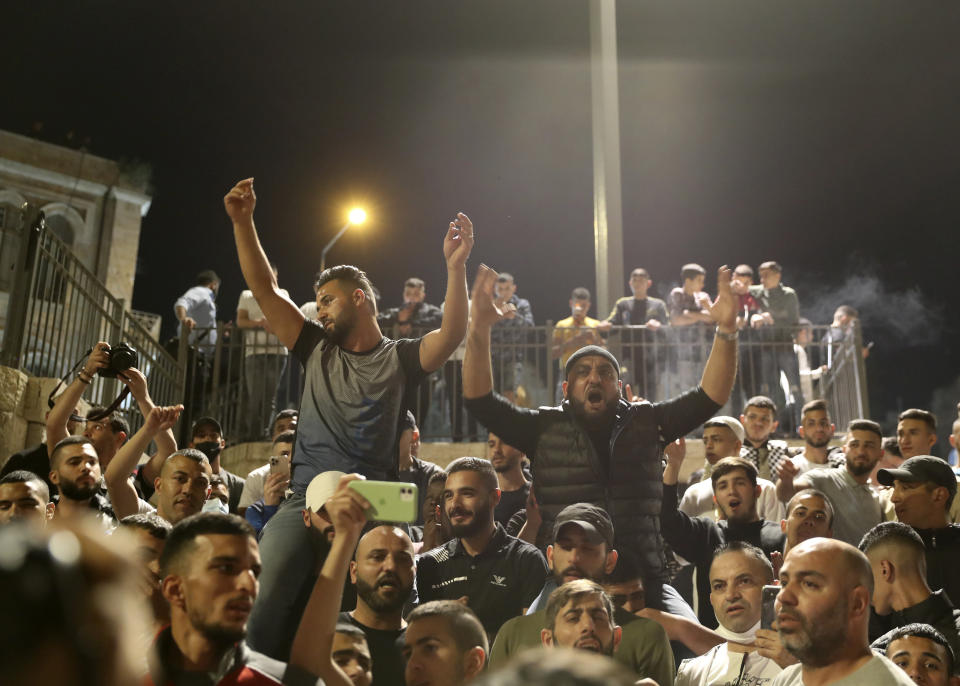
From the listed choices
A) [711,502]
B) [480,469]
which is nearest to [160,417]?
[480,469]

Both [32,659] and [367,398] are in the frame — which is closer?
[32,659]

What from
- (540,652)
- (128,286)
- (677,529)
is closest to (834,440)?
(677,529)

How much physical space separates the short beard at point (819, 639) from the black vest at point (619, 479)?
3.91 feet

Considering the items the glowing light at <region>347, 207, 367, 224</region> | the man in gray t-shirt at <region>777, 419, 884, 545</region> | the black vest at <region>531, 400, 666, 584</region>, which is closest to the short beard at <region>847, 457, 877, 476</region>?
the man in gray t-shirt at <region>777, 419, 884, 545</region>

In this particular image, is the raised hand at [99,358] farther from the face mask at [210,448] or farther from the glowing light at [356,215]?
the glowing light at [356,215]

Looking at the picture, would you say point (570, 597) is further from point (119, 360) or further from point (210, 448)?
point (210, 448)

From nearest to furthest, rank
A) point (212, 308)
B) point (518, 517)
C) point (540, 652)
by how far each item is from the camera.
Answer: point (540, 652) < point (518, 517) < point (212, 308)

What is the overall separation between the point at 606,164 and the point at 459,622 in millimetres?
7249

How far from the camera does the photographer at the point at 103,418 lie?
522 cm

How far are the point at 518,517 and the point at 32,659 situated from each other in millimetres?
4821

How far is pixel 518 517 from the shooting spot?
18.9 feet

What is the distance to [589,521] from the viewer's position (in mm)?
4363

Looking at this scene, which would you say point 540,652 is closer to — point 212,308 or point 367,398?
point 367,398

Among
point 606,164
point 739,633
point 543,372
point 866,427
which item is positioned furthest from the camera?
point 606,164
